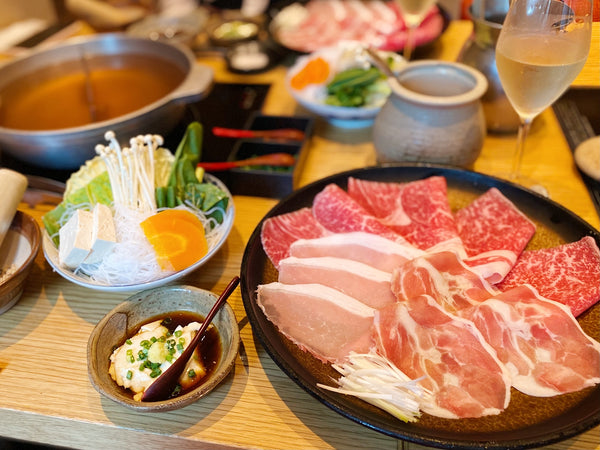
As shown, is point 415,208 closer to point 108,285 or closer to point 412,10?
point 108,285

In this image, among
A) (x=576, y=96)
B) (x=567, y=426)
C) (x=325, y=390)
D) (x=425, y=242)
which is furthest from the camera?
(x=576, y=96)

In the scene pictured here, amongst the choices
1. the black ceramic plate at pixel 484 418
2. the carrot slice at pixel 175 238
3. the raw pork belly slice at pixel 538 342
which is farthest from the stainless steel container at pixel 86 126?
the raw pork belly slice at pixel 538 342

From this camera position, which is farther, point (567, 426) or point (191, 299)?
point (191, 299)

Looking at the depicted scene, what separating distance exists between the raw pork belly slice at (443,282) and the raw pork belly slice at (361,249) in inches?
2.3

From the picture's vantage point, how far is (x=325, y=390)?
100 centimetres

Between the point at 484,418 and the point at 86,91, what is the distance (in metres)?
1.92

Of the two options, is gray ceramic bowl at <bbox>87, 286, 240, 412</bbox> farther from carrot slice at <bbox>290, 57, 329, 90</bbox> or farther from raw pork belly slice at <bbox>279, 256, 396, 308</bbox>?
carrot slice at <bbox>290, 57, 329, 90</bbox>

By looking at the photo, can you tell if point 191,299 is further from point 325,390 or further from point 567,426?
point 567,426

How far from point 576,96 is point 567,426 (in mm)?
1707

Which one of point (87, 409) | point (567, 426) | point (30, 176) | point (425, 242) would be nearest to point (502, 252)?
point (425, 242)

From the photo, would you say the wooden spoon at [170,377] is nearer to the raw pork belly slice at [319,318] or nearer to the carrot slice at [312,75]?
the raw pork belly slice at [319,318]

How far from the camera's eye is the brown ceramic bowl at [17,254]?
1.27m

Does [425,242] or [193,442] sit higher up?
[425,242]

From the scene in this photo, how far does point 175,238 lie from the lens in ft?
4.20
